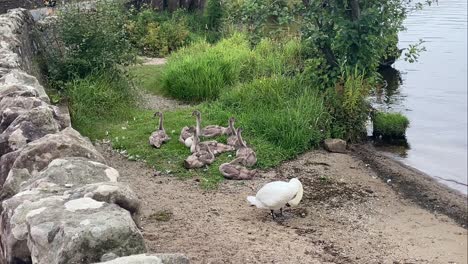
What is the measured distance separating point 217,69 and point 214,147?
3396 mm

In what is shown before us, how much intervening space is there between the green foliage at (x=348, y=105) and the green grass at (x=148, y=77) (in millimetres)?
3549

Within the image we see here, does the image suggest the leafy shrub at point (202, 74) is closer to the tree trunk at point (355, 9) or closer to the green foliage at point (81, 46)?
the green foliage at point (81, 46)

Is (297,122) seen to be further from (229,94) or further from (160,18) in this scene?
(160,18)

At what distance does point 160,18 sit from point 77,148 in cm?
1445

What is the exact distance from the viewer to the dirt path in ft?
19.3

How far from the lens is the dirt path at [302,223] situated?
5.89 meters

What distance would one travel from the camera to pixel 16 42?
841cm

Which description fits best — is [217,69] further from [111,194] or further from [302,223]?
[111,194]

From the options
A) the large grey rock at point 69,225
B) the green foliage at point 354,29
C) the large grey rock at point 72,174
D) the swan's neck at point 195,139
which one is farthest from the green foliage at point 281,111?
the large grey rock at point 69,225

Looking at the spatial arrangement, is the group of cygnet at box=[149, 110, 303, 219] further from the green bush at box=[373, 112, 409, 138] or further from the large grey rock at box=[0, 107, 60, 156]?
the green bush at box=[373, 112, 409, 138]

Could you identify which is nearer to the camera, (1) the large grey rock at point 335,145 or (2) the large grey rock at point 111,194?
(2) the large grey rock at point 111,194

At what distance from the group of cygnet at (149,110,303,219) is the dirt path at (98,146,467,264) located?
20 centimetres

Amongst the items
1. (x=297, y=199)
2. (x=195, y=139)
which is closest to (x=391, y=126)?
(x=195, y=139)

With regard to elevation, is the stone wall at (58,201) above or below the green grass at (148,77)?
above
